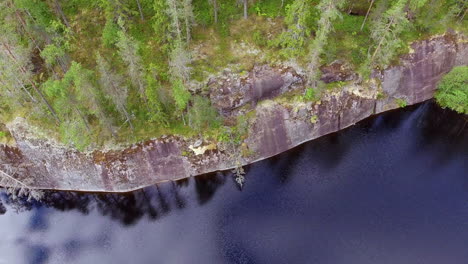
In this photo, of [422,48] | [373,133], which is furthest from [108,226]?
[422,48]

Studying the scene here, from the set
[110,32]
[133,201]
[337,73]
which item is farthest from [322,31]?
[133,201]

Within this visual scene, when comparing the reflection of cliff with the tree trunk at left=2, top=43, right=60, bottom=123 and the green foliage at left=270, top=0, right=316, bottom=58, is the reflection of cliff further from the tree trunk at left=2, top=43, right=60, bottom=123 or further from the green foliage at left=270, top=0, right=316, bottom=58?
Answer: the green foliage at left=270, top=0, right=316, bottom=58

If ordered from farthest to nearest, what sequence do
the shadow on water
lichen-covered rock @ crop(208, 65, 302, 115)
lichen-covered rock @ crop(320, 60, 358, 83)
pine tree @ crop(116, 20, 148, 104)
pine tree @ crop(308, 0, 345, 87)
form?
lichen-covered rock @ crop(320, 60, 358, 83), lichen-covered rock @ crop(208, 65, 302, 115), the shadow on water, pine tree @ crop(308, 0, 345, 87), pine tree @ crop(116, 20, 148, 104)

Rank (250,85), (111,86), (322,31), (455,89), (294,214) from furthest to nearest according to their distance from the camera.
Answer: (455,89), (250,85), (294,214), (322,31), (111,86)

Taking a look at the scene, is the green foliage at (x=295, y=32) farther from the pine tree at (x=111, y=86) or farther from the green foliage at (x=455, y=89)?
the green foliage at (x=455, y=89)

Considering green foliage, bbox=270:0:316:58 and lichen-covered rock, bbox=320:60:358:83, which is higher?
green foliage, bbox=270:0:316:58

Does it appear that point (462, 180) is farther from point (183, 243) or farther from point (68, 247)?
point (68, 247)

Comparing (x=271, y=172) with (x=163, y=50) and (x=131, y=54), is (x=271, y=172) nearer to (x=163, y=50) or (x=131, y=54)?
(x=163, y=50)

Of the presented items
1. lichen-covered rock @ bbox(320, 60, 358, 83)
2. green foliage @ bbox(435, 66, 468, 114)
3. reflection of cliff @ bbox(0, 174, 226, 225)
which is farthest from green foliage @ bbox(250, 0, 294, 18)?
green foliage @ bbox(435, 66, 468, 114)
